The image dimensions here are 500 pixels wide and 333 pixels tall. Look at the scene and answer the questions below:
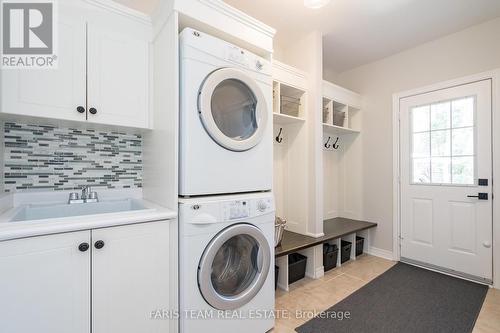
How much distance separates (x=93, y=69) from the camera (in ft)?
4.72

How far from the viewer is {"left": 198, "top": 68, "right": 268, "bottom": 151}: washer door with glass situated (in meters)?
1.36

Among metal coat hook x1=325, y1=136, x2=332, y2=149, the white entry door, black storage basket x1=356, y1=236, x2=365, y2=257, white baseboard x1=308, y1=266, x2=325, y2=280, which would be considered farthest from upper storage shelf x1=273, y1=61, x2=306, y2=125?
black storage basket x1=356, y1=236, x2=365, y2=257

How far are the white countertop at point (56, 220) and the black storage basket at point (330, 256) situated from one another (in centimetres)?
193

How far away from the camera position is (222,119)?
1504 millimetres

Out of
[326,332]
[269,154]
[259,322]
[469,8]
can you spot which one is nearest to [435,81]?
[469,8]

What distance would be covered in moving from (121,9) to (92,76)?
49 centimetres

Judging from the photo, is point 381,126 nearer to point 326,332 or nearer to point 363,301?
point 363,301

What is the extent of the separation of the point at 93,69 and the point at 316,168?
2.04 meters

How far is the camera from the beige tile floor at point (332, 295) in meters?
1.72

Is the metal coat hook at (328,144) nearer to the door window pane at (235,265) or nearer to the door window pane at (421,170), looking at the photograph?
the door window pane at (421,170)

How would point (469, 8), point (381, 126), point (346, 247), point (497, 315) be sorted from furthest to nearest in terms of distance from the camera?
point (381, 126)
point (346, 247)
point (469, 8)
point (497, 315)

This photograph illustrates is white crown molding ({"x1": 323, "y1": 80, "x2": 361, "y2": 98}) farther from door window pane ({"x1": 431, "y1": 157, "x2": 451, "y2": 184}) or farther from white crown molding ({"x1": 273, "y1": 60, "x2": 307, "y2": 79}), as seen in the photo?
door window pane ({"x1": 431, "y1": 157, "x2": 451, "y2": 184})

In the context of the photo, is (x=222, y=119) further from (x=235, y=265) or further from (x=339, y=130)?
(x=339, y=130)

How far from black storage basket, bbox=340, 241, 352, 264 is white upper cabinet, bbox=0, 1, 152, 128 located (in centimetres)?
257
